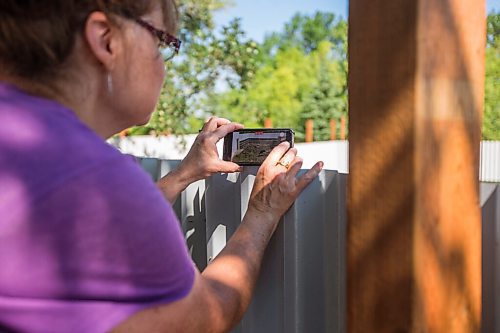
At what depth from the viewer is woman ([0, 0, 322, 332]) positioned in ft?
2.87

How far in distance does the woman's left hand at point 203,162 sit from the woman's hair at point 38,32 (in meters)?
0.82

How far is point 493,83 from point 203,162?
24.4 feet

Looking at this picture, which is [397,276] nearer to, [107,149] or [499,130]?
[107,149]

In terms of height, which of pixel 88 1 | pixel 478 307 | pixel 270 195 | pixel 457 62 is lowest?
pixel 478 307

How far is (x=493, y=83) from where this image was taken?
8.15 m

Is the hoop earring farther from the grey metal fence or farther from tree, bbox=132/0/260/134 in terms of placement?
tree, bbox=132/0/260/134

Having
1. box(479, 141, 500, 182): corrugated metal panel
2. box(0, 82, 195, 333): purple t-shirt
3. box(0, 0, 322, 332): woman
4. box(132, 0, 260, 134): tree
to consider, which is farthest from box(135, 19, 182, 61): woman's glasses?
box(479, 141, 500, 182): corrugated metal panel

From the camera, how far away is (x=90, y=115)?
1.07m

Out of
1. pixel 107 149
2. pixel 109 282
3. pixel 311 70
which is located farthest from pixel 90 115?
pixel 311 70

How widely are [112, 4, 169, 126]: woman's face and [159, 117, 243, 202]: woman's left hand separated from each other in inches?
23.7

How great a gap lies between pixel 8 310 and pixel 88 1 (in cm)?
54

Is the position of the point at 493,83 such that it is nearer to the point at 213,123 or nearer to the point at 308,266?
the point at 213,123

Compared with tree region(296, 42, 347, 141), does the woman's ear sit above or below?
below

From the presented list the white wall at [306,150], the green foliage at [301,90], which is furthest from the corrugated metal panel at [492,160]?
the green foliage at [301,90]
